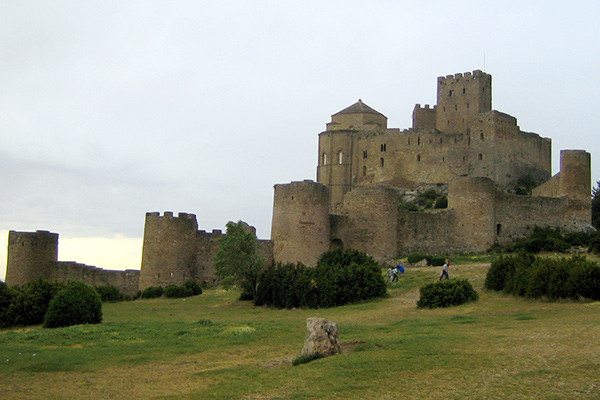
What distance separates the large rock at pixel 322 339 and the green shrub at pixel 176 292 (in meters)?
22.4

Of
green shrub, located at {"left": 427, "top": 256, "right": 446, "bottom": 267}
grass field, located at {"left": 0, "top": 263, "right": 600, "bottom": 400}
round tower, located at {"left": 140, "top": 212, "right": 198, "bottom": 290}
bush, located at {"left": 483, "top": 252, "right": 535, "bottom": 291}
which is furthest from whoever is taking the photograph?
round tower, located at {"left": 140, "top": 212, "right": 198, "bottom": 290}

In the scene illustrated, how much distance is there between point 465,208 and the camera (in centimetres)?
4281

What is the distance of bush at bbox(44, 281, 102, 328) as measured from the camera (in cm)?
2377

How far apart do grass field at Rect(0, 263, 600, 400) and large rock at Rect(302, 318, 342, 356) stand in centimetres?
39

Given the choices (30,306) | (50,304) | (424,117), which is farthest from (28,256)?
(424,117)

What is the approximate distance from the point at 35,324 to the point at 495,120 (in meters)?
40.9

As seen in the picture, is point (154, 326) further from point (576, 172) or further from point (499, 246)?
point (576, 172)

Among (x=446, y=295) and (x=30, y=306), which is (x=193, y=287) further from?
(x=446, y=295)

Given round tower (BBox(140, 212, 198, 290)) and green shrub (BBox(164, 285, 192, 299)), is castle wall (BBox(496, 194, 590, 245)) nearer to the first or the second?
round tower (BBox(140, 212, 198, 290))

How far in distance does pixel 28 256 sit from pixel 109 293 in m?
5.04

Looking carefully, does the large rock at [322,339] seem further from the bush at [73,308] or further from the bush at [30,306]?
the bush at [30,306]

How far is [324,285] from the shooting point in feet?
92.4

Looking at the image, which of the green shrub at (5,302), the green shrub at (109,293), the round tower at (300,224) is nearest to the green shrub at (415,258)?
the round tower at (300,224)

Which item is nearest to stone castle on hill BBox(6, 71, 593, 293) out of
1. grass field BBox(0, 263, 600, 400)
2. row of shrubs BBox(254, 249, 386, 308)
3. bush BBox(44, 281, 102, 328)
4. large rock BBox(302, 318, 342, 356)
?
row of shrubs BBox(254, 249, 386, 308)
